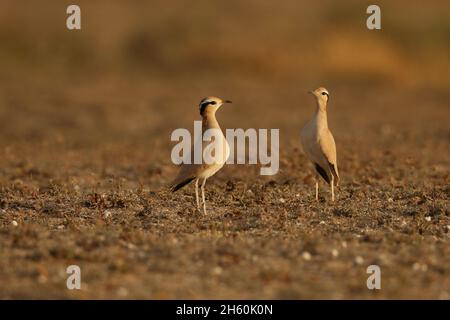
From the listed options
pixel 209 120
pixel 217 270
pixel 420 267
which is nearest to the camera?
pixel 217 270

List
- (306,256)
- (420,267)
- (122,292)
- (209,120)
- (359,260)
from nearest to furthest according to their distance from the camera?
1. (122,292)
2. (420,267)
3. (359,260)
4. (306,256)
5. (209,120)

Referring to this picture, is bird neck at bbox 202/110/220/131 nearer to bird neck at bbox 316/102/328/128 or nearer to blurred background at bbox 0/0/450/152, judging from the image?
bird neck at bbox 316/102/328/128

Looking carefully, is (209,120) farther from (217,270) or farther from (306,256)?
(217,270)

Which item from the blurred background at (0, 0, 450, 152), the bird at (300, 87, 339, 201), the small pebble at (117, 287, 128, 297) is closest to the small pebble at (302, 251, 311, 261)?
the small pebble at (117, 287, 128, 297)

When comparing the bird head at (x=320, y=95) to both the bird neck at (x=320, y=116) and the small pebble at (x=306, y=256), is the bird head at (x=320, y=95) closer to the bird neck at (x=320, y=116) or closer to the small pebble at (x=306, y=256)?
the bird neck at (x=320, y=116)

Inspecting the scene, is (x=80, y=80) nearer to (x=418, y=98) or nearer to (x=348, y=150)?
(x=418, y=98)

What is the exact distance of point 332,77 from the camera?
2769cm

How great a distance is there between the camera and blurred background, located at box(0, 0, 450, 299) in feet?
24.1

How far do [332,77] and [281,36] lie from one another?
263cm

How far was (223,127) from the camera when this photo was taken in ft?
63.0

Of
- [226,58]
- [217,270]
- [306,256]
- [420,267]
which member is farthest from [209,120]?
[226,58]

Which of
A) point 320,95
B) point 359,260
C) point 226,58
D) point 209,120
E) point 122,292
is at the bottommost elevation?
point 122,292

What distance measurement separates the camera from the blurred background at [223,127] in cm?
734
